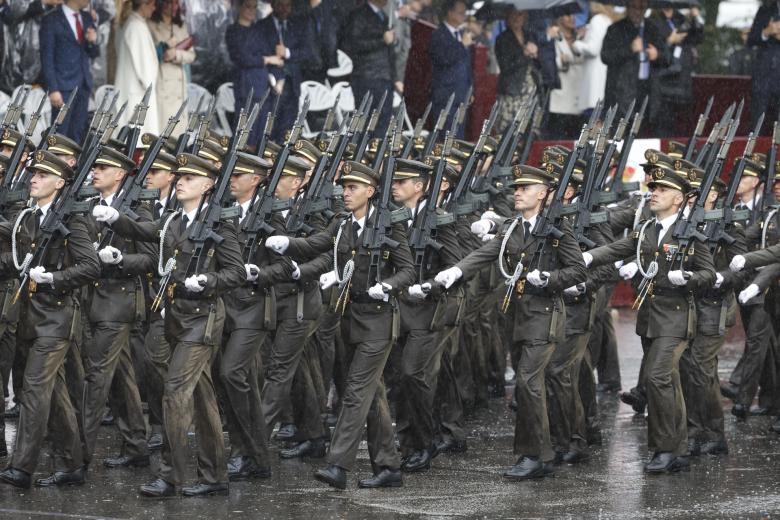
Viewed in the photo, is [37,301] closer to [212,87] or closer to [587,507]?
[587,507]

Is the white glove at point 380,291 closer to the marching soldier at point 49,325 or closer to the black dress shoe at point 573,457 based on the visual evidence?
the marching soldier at point 49,325

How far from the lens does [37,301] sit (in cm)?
1057

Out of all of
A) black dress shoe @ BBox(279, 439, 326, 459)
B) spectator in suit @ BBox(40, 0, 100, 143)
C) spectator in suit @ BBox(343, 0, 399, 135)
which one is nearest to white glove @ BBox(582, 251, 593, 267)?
black dress shoe @ BBox(279, 439, 326, 459)

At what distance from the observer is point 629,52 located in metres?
20.3

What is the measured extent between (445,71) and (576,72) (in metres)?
2.59

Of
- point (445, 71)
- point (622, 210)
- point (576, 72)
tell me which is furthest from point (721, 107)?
point (622, 210)

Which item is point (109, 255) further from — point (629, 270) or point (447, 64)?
point (447, 64)

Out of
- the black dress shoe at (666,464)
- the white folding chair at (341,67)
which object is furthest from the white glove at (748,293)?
the white folding chair at (341,67)

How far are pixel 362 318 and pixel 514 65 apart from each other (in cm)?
943

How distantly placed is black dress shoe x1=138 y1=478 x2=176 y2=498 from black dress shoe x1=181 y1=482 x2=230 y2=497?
92 mm

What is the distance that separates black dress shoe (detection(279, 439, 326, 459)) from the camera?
11820mm

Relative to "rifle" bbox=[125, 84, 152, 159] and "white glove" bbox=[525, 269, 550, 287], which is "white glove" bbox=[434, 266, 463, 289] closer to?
"white glove" bbox=[525, 269, 550, 287]

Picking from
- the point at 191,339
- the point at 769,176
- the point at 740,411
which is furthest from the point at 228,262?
the point at 769,176

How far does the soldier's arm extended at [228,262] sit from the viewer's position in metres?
10.4
